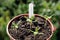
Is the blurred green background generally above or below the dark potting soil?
above

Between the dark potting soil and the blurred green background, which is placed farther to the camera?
the blurred green background

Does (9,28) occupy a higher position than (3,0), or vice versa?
(3,0)

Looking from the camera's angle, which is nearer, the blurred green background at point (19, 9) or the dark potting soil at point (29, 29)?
the dark potting soil at point (29, 29)

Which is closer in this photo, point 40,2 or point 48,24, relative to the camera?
point 48,24

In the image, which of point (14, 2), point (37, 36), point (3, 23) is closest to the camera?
point (37, 36)

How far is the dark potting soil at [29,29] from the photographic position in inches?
40.6

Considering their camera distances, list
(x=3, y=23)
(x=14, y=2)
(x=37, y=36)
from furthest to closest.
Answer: (x=14, y=2) < (x=3, y=23) < (x=37, y=36)

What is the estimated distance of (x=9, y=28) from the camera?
1.09 metres

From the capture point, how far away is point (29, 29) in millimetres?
1061

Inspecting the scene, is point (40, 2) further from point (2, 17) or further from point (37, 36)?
point (37, 36)

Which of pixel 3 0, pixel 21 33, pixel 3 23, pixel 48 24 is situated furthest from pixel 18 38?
pixel 3 0

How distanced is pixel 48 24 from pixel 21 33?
17cm

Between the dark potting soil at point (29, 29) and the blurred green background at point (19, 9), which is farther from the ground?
the blurred green background at point (19, 9)

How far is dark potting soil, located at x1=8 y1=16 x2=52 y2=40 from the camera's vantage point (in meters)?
1.03
